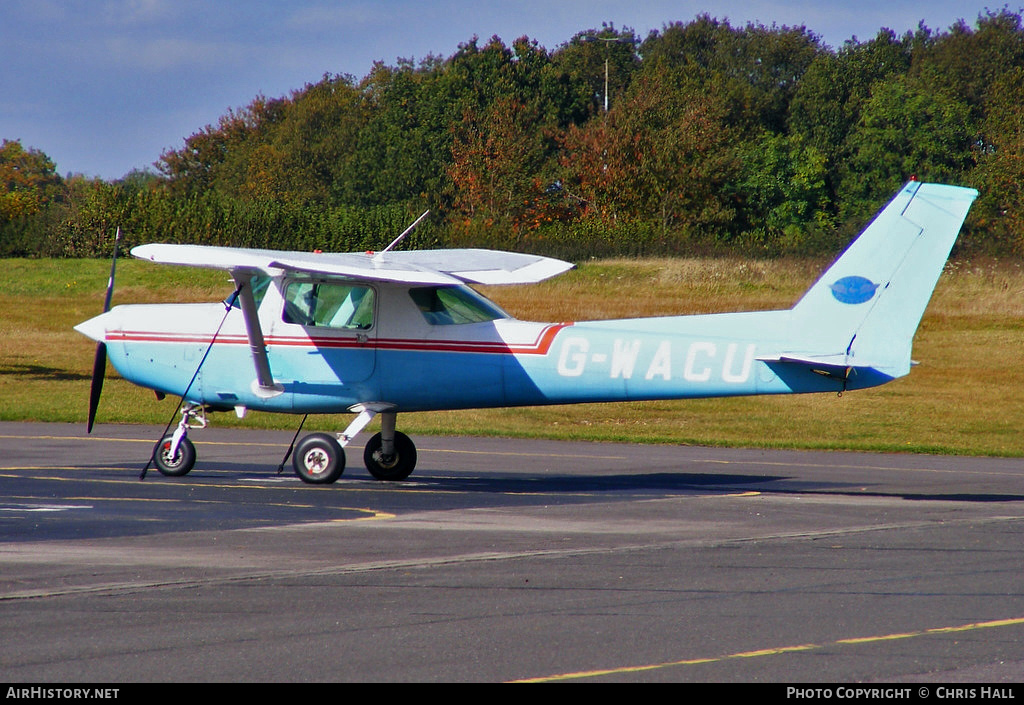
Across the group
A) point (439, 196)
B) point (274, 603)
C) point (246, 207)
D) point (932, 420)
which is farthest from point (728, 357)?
point (439, 196)

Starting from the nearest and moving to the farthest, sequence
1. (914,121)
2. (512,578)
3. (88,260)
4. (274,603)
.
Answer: (274,603) < (512,578) < (88,260) < (914,121)

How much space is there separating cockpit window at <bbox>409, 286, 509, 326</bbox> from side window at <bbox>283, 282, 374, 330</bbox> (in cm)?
63

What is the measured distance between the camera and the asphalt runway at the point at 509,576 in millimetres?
6715

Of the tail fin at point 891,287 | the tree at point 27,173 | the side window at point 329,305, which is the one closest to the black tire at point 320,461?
the side window at point 329,305

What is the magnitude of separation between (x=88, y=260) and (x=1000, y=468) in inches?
1797

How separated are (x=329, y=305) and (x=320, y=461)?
1.99 metres

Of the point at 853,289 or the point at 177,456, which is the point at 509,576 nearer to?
the point at 853,289

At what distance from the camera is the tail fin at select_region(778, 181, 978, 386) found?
1348cm

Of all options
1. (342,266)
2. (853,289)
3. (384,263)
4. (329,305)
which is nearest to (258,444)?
(329,305)

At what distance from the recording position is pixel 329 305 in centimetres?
1557

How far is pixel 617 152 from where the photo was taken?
212ft

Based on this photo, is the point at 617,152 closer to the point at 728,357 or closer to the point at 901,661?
the point at 728,357

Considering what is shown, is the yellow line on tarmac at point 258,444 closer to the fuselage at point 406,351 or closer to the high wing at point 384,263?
the high wing at point 384,263

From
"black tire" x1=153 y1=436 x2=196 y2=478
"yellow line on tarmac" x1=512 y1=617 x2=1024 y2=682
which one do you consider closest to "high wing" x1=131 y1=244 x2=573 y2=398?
"black tire" x1=153 y1=436 x2=196 y2=478
